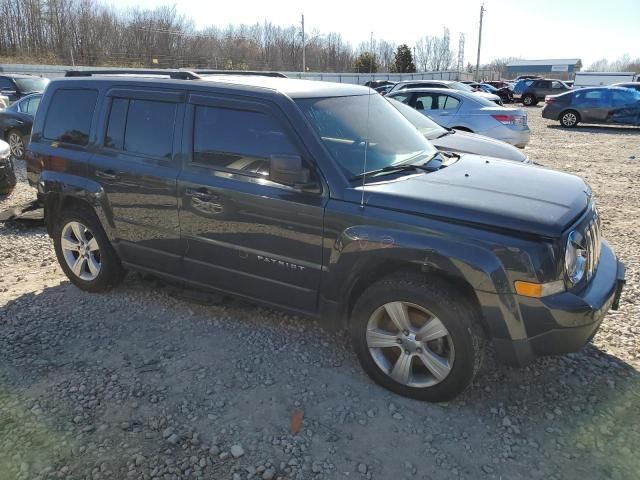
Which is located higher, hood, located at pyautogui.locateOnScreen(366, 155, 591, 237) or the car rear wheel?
hood, located at pyautogui.locateOnScreen(366, 155, 591, 237)

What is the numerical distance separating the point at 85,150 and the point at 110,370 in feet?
6.48

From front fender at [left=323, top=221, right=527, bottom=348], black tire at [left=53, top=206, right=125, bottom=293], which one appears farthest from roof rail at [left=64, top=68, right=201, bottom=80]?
front fender at [left=323, top=221, right=527, bottom=348]

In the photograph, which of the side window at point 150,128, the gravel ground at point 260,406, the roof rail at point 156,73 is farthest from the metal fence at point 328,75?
the gravel ground at point 260,406

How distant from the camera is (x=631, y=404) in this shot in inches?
123

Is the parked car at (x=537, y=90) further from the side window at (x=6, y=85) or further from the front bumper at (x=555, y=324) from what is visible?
the front bumper at (x=555, y=324)

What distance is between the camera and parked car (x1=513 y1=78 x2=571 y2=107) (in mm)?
34344

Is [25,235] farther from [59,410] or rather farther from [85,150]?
[59,410]

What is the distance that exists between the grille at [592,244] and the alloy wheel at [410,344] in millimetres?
957

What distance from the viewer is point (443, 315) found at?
2945 millimetres

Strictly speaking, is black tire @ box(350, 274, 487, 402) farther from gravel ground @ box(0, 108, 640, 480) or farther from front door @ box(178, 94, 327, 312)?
front door @ box(178, 94, 327, 312)

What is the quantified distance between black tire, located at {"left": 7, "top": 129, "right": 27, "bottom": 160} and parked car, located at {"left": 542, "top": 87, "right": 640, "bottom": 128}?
59.5ft

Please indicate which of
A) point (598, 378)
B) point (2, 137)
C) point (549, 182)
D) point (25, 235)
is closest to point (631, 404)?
point (598, 378)

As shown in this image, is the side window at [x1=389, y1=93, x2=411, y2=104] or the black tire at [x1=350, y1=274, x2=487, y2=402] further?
the side window at [x1=389, y1=93, x2=411, y2=104]

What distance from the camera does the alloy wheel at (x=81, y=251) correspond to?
15.4 feet
